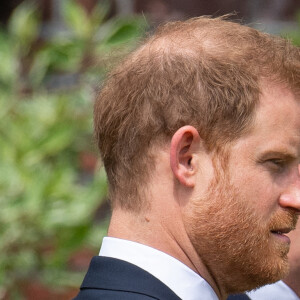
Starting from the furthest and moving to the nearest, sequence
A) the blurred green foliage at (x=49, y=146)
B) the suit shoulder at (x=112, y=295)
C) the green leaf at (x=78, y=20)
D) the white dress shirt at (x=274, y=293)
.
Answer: the green leaf at (x=78, y=20), the blurred green foliage at (x=49, y=146), the white dress shirt at (x=274, y=293), the suit shoulder at (x=112, y=295)

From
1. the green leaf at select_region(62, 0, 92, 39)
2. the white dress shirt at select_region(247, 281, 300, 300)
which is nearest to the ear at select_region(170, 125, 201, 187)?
the white dress shirt at select_region(247, 281, 300, 300)

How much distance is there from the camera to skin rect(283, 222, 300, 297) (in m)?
2.94

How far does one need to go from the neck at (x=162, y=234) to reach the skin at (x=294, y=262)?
23.3 inches

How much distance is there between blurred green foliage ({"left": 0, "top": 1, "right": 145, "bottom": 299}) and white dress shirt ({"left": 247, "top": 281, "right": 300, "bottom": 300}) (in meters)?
1.12

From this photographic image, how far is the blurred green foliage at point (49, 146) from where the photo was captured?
12.7 ft

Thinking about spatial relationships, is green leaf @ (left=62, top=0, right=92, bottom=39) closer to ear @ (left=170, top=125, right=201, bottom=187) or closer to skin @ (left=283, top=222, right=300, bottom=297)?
skin @ (left=283, top=222, right=300, bottom=297)

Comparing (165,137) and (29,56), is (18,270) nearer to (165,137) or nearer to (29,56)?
(29,56)

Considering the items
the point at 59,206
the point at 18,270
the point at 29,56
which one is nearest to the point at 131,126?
the point at 59,206

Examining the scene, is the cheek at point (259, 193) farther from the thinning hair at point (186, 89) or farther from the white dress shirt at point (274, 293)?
the white dress shirt at point (274, 293)

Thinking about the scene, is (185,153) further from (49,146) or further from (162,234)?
(49,146)

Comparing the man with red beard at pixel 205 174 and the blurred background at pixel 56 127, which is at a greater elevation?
the man with red beard at pixel 205 174

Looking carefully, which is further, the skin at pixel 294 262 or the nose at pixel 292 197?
the skin at pixel 294 262

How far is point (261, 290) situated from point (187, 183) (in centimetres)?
68

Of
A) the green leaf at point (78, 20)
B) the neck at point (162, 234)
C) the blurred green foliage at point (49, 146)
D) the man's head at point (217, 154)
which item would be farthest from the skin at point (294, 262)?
the green leaf at point (78, 20)
